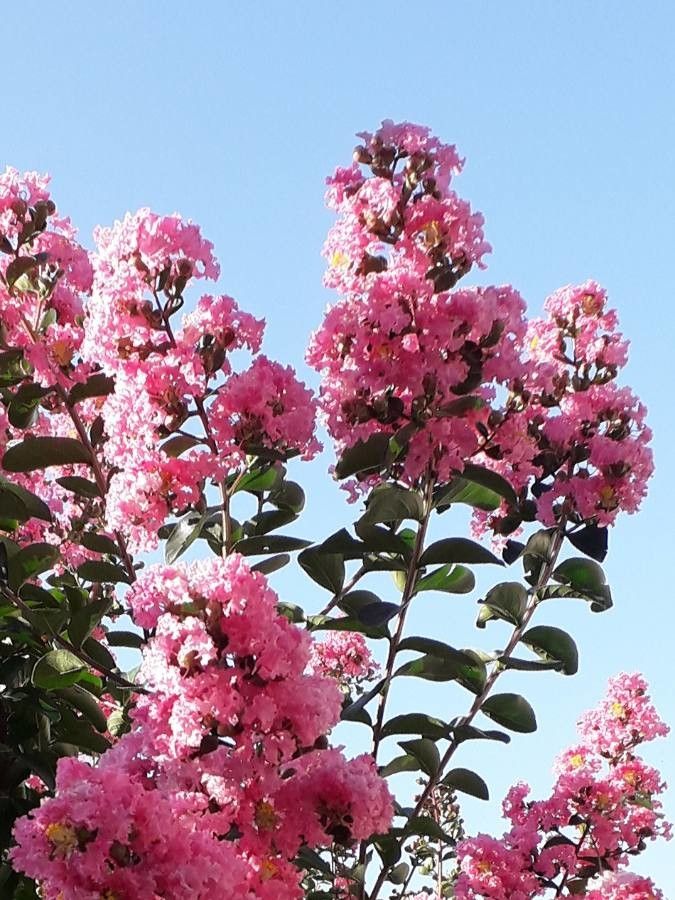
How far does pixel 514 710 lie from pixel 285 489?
848 millimetres

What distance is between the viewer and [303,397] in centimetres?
241

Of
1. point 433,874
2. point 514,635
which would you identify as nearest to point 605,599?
point 514,635

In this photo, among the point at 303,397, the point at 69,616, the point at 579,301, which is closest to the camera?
the point at 303,397

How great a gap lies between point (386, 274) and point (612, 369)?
850 mm

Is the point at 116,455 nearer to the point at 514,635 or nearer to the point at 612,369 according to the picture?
the point at 514,635

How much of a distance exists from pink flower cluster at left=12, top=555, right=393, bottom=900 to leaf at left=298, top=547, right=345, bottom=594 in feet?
2.71

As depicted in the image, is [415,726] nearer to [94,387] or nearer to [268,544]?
[268,544]

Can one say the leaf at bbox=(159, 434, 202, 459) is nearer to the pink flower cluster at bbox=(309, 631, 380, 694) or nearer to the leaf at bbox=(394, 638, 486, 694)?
the leaf at bbox=(394, 638, 486, 694)

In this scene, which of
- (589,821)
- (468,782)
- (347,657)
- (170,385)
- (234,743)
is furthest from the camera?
(347,657)

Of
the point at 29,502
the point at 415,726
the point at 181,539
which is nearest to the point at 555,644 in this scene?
the point at 415,726

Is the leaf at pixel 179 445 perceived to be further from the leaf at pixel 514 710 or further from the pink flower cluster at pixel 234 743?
the leaf at pixel 514 710

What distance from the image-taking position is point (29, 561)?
105 inches

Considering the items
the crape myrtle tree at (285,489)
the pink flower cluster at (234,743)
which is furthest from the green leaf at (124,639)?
the pink flower cluster at (234,743)

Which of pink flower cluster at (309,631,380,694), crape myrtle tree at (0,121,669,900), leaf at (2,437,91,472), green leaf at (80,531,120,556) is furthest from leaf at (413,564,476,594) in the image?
pink flower cluster at (309,631,380,694)
